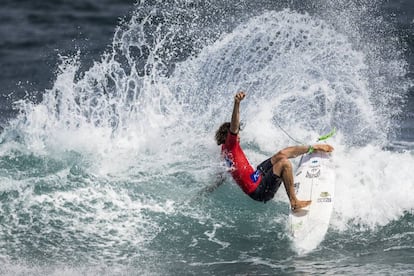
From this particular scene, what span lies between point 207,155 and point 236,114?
2.65 m

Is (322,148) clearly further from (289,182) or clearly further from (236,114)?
(236,114)

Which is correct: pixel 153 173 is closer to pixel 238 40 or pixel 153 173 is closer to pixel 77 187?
pixel 77 187

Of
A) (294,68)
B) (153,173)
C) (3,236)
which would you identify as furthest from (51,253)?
(294,68)

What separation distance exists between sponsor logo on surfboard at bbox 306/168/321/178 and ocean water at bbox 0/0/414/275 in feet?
1.92

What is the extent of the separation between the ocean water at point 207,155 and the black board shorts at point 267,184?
44 centimetres

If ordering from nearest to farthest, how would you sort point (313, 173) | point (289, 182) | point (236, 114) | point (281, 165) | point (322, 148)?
1. point (236, 114)
2. point (289, 182)
3. point (281, 165)
4. point (313, 173)
5. point (322, 148)

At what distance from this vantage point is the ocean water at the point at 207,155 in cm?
1109

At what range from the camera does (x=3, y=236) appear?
38.3 feet

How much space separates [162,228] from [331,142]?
4.18 meters

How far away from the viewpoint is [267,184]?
38.5 feet

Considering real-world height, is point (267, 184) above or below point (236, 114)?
below

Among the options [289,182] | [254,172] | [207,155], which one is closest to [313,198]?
[289,182]

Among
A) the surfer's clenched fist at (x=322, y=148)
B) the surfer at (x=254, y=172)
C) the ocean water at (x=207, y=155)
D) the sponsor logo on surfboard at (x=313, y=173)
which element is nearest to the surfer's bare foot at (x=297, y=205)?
the surfer at (x=254, y=172)

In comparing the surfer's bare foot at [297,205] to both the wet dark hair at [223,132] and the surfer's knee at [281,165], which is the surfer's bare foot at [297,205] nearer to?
the surfer's knee at [281,165]
